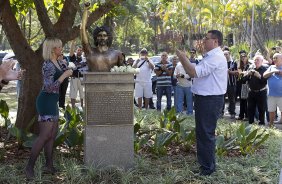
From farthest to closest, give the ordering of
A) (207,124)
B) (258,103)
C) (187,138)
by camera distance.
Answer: (258,103), (187,138), (207,124)

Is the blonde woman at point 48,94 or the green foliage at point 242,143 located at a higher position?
the blonde woman at point 48,94

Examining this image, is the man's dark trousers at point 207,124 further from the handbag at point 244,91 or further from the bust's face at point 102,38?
the handbag at point 244,91

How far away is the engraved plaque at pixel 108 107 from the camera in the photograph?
6.15 metres

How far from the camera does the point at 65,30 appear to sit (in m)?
8.07

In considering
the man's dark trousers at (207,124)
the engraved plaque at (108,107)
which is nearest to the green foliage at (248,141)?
the man's dark trousers at (207,124)

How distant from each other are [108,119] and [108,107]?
16cm

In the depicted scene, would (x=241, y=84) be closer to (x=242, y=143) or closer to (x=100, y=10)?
(x=242, y=143)

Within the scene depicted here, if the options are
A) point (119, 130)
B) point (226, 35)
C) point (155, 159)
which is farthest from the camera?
point (226, 35)

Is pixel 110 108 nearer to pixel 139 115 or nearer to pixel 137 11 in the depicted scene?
pixel 139 115

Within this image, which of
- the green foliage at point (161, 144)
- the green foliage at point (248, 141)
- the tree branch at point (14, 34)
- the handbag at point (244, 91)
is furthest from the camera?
the handbag at point (244, 91)

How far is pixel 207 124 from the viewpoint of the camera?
592 cm

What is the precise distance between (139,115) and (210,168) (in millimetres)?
4521

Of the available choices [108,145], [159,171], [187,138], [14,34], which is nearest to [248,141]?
[187,138]

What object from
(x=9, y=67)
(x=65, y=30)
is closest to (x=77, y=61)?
(x=65, y=30)
